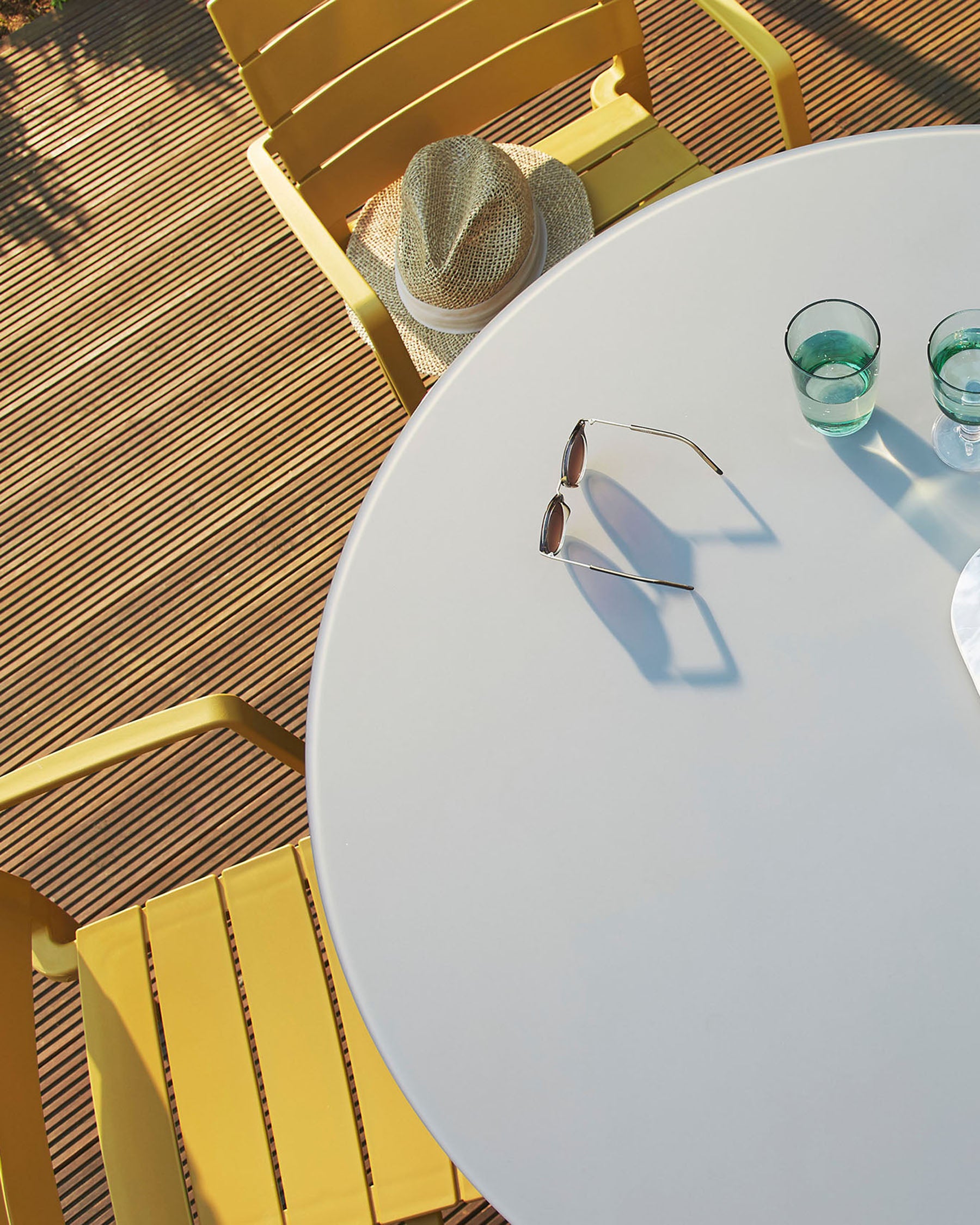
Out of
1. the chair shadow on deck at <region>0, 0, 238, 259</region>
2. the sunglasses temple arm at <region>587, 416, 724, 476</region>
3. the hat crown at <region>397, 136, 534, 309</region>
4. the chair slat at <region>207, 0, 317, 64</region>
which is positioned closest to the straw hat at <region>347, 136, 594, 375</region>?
the hat crown at <region>397, 136, 534, 309</region>

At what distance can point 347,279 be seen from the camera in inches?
59.2

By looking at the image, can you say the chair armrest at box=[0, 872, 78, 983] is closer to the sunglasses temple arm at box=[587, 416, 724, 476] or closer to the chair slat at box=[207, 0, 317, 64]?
the sunglasses temple arm at box=[587, 416, 724, 476]

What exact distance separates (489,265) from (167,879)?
1.32m

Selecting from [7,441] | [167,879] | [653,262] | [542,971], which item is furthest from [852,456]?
[7,441]

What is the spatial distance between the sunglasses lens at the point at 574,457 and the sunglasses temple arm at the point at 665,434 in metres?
0.02

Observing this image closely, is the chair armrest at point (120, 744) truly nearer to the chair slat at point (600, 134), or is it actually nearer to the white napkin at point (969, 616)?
the white napkin at point (969, 616)

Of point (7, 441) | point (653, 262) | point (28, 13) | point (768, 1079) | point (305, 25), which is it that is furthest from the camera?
point (28, 13)

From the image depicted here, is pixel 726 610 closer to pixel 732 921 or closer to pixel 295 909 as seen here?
Result: pixel 732 921

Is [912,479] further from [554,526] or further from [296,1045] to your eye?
[296,1045]

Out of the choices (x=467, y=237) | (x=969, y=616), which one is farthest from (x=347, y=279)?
(x=969, y=616)

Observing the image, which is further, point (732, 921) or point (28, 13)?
point (28, 13)

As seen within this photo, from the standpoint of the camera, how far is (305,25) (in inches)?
61.2

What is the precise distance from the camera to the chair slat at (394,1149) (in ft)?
4.11

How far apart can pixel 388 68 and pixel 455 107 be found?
133 mm
